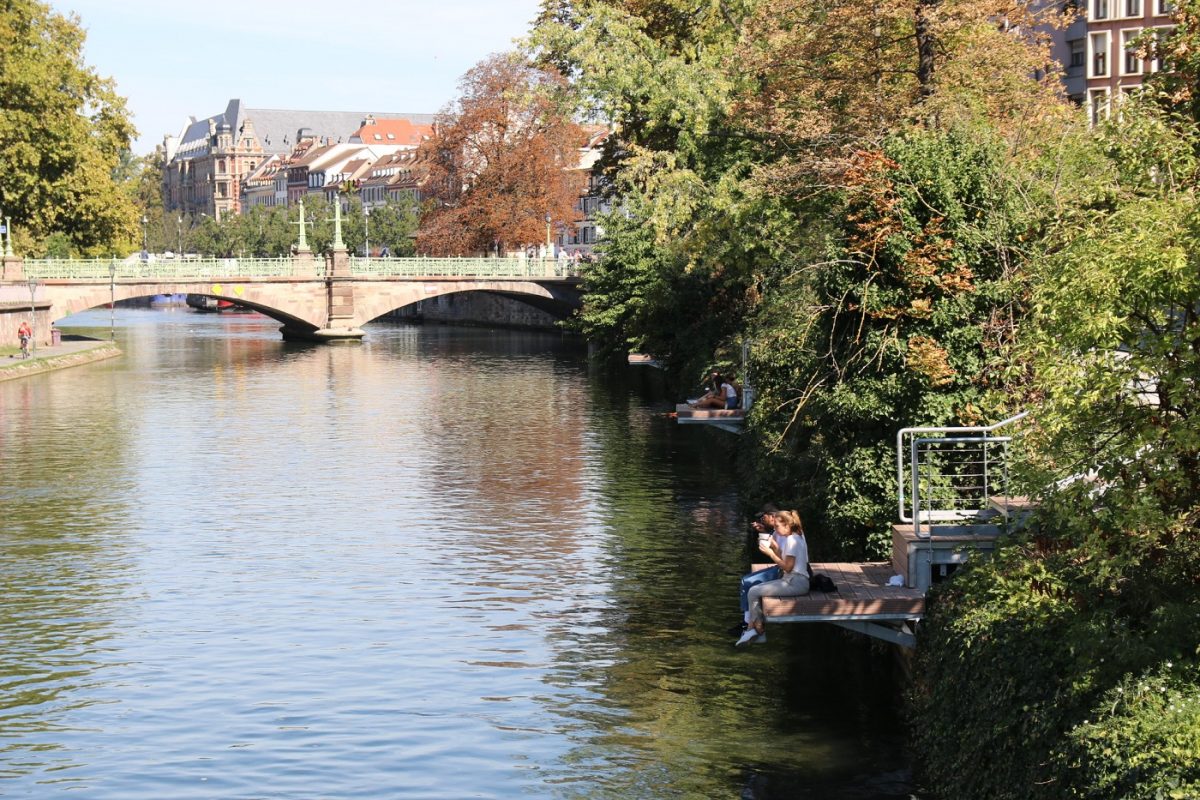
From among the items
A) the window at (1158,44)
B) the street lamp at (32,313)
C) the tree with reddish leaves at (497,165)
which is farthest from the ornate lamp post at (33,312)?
the window at (1158,44)

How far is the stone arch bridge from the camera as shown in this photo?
7962 cm

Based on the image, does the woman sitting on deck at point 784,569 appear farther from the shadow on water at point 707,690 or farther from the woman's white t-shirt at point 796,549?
the shadow on water at point 707,690

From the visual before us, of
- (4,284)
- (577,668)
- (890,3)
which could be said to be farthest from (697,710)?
(4,284)

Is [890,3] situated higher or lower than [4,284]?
higher

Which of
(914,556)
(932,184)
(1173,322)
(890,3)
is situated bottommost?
(914,556)

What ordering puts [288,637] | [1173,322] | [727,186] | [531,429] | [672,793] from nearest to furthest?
[1173,322], [672,793], [288,637], [727,186], [531,429]

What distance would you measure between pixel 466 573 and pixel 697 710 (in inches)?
285

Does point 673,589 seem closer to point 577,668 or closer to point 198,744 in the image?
A: point 577,668

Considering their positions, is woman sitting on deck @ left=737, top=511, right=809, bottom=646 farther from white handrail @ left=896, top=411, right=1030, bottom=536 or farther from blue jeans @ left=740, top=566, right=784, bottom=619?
white handrail @ left=896, top=411, right=1030, bottom=536

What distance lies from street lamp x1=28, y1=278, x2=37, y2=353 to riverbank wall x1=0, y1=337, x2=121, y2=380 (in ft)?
1.34

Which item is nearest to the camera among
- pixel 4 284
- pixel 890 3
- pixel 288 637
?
pixel 288 637

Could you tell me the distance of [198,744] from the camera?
1565 centimetres

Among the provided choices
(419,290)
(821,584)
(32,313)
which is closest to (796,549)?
(821,584)

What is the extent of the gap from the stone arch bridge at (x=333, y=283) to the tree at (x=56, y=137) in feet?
6.40
